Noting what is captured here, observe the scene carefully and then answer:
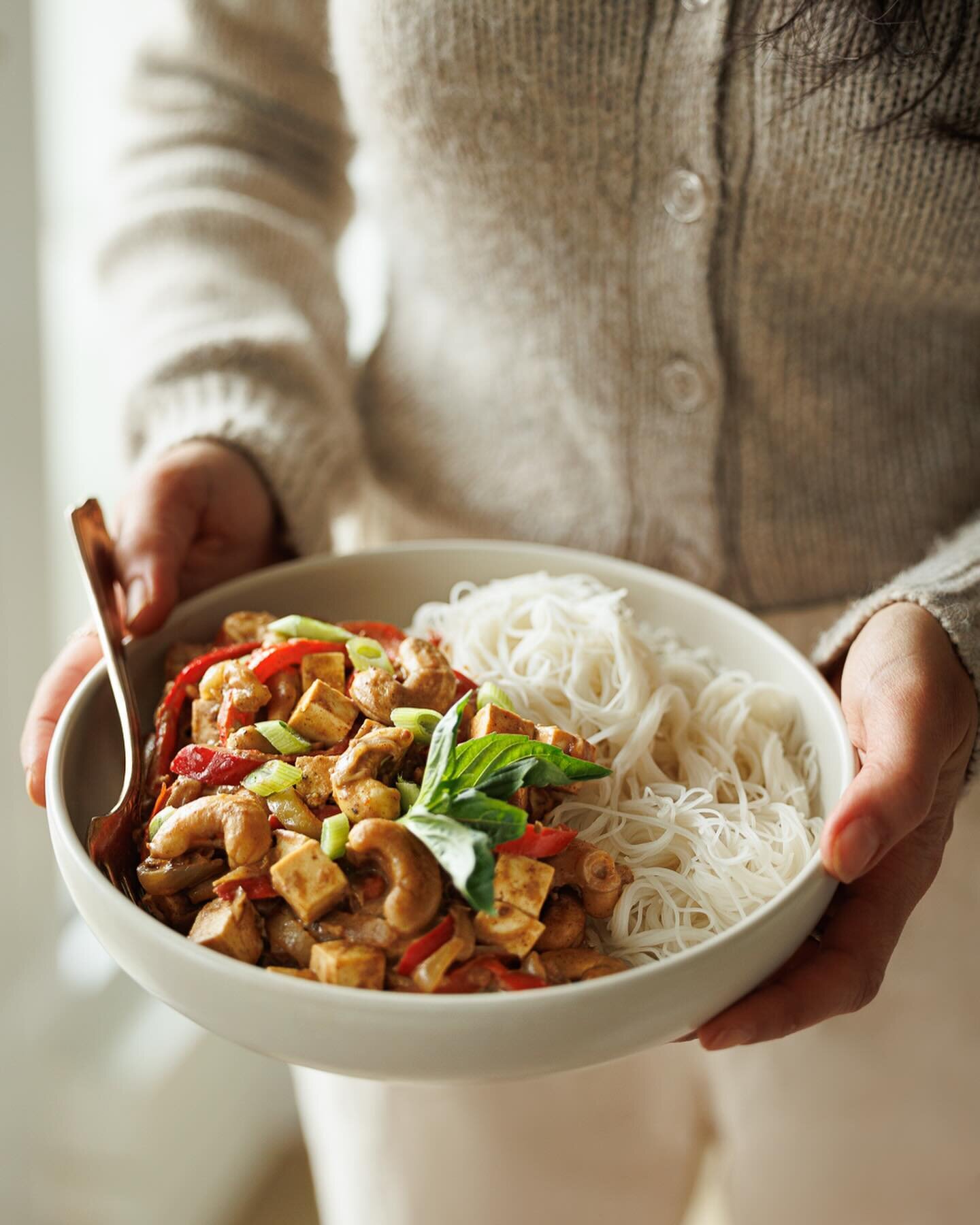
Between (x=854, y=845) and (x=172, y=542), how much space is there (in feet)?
3.47

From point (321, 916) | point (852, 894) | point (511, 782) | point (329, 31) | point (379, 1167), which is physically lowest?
point (379, 1167)

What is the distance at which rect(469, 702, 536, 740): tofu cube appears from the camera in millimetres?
1249

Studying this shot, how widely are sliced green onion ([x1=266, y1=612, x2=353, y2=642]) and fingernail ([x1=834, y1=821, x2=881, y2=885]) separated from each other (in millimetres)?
717

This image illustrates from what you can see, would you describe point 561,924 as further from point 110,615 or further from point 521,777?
point 110,615

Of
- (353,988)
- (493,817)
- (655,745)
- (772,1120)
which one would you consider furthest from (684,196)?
(772,1120)

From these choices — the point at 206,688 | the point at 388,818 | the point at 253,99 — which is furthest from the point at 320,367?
the point at 388,818

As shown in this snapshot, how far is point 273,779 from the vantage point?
1.21 meters

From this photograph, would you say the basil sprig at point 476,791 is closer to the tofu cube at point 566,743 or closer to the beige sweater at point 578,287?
the tofu cube at point 566,743

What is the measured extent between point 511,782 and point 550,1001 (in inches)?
9.8

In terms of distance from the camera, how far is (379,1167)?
78.3 inches

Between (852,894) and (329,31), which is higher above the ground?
(329,31)

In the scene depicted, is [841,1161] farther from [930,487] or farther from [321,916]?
[321,916]

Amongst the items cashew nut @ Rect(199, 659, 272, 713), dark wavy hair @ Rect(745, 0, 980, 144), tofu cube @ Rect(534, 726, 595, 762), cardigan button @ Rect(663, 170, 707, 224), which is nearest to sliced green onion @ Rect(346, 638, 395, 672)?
cashew nut @ Rect(199, 659, 272, 713)

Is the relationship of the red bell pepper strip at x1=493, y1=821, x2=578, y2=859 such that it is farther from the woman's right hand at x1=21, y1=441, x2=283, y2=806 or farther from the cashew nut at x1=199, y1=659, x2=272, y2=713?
the woman's right hand at x1=21, y1=441, x2=283, y2=806
